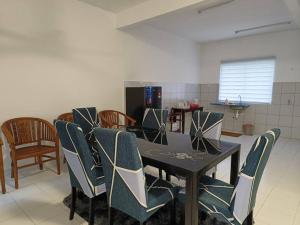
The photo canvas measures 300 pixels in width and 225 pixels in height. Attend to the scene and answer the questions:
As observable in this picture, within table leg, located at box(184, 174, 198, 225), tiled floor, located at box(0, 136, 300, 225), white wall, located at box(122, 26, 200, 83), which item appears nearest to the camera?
table leg, located at box(184, 174, 198, 225)

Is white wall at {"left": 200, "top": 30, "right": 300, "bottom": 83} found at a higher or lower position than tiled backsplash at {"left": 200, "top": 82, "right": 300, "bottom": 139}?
higher

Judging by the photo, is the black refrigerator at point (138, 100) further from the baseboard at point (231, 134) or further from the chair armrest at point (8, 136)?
the baseboard at point (231, 134)

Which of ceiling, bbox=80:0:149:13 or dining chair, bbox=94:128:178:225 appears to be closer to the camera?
dining chair, bbox=94:128:178:225

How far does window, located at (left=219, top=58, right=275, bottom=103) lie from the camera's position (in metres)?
5.18

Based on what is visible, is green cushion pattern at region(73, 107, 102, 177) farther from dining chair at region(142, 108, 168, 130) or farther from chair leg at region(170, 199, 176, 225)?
chair leg at region(170, 199, 176, 225)

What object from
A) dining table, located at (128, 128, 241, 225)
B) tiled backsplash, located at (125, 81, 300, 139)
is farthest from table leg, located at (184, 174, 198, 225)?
tiled backsplash, located at (125, 81, 300, 139)

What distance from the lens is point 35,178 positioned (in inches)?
109

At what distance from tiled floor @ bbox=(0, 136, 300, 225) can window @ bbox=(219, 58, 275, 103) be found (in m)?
2.44

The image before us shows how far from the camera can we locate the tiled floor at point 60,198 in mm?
1931

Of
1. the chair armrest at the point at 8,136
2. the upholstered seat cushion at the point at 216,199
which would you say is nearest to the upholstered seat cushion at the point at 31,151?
the chair armrest at the point at 8,136

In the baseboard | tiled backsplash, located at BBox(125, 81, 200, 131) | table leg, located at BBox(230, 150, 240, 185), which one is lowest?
the baseboard

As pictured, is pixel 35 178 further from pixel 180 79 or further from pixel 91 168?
pixel 180 79

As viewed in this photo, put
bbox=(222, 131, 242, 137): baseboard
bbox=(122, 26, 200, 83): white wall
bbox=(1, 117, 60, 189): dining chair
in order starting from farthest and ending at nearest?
bbox=(222, 131, 242, 137): baseboard
bbox=(122, 26, 200, 83): white wall
bbox=(1, 117, 60, 189): dining chair

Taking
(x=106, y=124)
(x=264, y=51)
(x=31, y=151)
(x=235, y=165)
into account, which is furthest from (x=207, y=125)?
(x=264, y=51)
